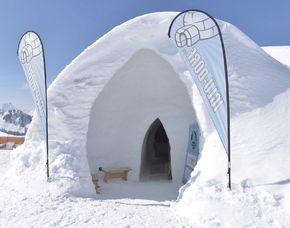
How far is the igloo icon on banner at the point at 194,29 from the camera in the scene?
6074 mm

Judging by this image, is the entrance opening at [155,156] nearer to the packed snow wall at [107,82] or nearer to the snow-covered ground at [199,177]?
the snow-covered ground at [199,177]

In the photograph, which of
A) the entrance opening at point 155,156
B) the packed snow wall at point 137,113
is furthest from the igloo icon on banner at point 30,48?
the entrance opening at point 155,156

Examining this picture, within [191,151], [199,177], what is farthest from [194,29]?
[191,151]

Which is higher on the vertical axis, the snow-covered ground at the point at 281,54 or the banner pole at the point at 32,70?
the snow-covered ground at the point at 281,54

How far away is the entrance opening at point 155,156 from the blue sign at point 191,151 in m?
1.43

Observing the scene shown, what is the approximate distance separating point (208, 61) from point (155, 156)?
9.56 meters

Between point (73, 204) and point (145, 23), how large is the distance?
5647 millimetres

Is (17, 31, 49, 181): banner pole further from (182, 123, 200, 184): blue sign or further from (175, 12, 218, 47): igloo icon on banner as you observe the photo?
(182, 123, 200, 184): blue sign

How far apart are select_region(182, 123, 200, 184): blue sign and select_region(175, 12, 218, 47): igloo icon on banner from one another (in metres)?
3.09

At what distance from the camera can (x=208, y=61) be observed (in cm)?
611

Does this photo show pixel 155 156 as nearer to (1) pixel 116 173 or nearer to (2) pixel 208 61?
(1) pixel 116 173

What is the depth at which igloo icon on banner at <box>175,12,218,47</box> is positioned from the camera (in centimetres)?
607

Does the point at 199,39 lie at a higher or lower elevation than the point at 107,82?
higher

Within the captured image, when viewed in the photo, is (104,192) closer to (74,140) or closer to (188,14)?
(74,140)
